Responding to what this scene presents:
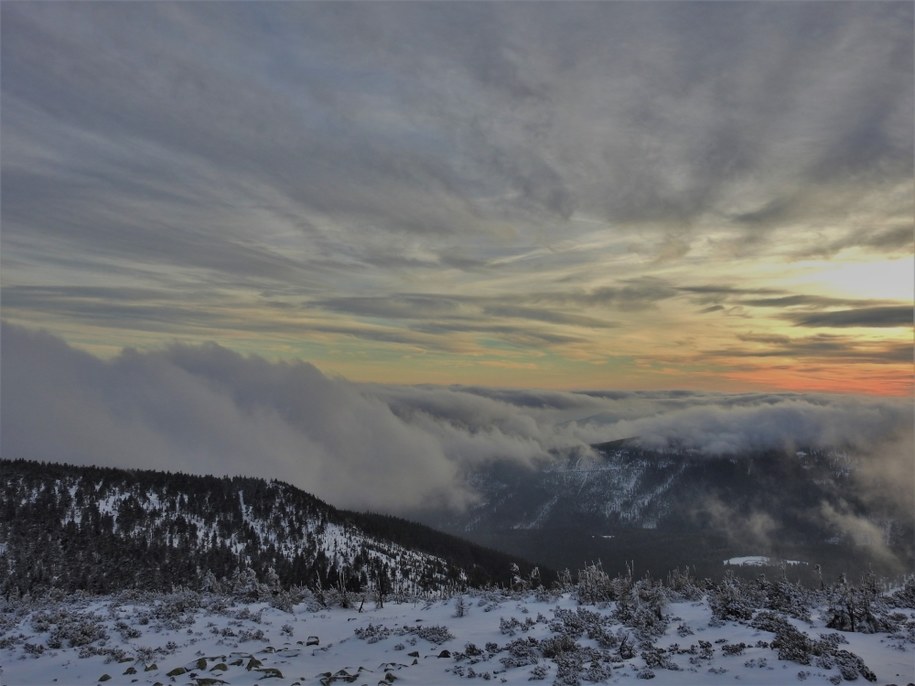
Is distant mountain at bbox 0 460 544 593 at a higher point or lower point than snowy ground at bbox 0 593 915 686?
lower

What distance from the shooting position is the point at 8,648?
24.8 m

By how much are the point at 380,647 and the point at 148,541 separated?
178 meters

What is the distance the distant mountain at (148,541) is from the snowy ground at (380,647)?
369 feet

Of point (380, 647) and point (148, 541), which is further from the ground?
point (380, 647)

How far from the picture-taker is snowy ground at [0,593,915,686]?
1867 cm

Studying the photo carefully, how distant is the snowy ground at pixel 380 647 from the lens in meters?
18.7

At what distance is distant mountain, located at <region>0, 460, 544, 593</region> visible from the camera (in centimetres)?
14425

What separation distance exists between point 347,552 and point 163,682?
597 feet

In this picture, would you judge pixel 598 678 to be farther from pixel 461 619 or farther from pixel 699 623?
pixel 461 619

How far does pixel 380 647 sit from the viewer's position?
79.9ft

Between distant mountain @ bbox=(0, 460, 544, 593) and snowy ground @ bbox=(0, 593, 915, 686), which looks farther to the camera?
distant mountain @ bbox=(0, 460, 544, 593)

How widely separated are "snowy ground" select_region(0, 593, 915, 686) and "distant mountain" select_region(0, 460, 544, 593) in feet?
369

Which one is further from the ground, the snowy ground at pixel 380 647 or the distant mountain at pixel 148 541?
the snowy ground at pixel 380 647

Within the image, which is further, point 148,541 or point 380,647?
point 148,541
